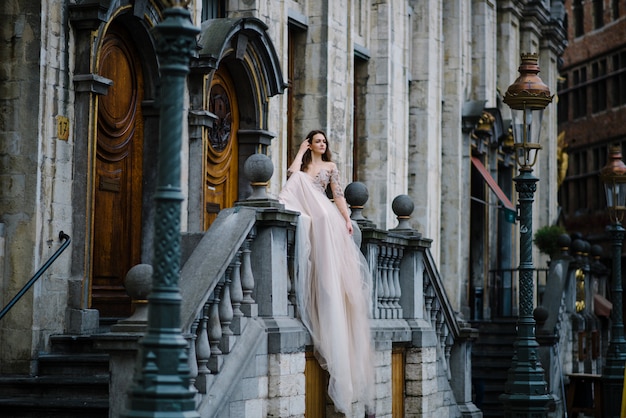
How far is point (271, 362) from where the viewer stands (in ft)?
41.6

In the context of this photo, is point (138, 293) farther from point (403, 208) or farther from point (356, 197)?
point (403, 208)

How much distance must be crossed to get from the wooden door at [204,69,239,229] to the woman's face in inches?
122

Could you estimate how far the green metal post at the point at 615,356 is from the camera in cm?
2400

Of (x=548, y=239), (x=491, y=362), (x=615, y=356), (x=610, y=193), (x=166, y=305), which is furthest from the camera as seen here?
(x=548, y=239)

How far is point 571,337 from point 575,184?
29.0m

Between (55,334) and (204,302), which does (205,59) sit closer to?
(55,334)

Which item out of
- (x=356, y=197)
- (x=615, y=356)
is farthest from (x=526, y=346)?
(x=615, y=356)

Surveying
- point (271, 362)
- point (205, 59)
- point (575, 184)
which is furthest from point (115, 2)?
point (575, 184)

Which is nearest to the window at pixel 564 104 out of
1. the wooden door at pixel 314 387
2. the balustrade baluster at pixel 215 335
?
the wooden door at pixel 314 387

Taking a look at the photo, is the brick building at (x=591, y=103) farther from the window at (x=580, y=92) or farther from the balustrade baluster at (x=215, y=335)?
the balustrade baluster at (x=215, y=335)

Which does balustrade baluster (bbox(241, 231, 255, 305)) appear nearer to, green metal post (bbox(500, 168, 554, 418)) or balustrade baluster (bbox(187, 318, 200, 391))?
balustrade baluster (bbox(187, 318, 200, 391))

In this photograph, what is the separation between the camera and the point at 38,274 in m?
13.2

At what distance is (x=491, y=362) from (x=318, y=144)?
493 inches

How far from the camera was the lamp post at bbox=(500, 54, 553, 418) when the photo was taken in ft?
55.9
